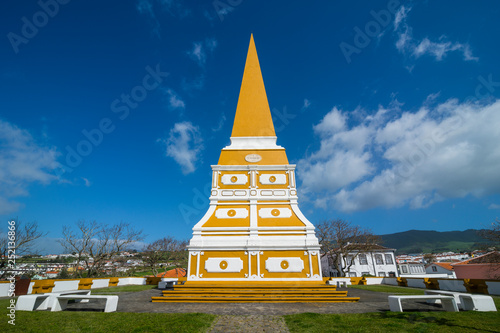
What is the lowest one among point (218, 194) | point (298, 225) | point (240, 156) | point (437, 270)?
point (437, 270)

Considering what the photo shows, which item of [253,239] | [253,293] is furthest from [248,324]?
[253,239]

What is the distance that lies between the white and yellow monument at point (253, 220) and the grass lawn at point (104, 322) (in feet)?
20.2

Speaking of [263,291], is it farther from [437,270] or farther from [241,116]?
[437,270]

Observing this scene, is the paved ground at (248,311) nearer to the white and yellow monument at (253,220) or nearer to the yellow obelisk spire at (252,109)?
the white and yellow monument at (253,220)

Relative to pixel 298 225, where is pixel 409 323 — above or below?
below

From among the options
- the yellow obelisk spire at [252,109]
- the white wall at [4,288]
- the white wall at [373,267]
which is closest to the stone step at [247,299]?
the white wall at [4,288]

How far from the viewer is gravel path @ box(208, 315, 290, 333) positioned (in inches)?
239

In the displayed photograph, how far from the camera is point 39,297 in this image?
8273 millimetres

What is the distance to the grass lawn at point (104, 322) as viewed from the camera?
235 inches

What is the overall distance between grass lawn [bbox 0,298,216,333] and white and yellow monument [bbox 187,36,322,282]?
6153 mm

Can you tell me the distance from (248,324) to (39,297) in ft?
24.2

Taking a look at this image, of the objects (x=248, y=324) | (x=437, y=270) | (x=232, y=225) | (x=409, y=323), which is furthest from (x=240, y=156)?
(x=437, y=270)

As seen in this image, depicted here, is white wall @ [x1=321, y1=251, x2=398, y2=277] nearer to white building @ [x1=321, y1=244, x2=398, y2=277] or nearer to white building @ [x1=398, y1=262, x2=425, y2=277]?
white building @ [x1=321, y1=244, x2=398, y2=277]

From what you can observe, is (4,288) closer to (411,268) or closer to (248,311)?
(248,311)
